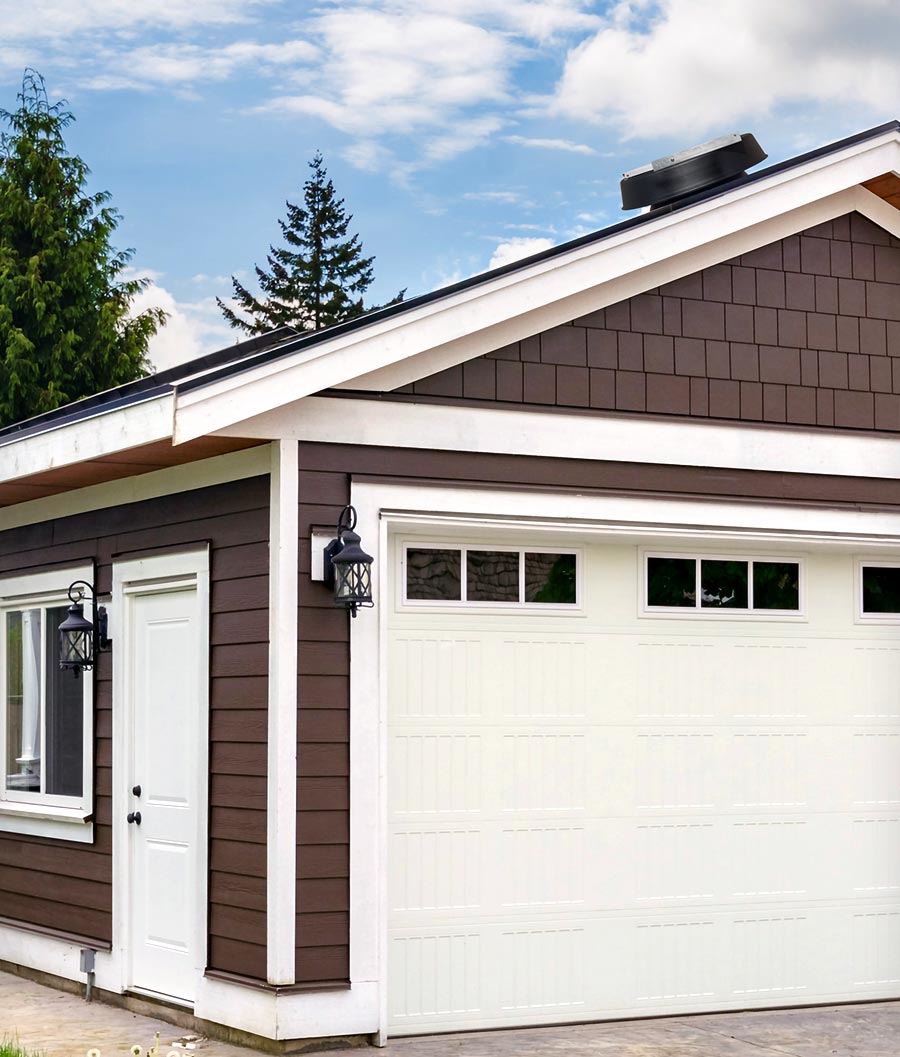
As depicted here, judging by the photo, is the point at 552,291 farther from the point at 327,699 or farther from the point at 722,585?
the point at 327,699

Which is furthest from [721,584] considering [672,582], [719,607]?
[672,582]

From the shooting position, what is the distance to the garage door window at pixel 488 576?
694 centimetres

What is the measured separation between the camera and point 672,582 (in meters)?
7.43

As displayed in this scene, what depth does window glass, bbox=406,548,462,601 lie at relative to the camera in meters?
6.93

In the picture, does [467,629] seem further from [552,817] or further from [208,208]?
[208,208]

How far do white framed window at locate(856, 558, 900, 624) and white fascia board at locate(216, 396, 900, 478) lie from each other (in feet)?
1.66

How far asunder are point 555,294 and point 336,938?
9.70ft

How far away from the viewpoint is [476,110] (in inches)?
1794

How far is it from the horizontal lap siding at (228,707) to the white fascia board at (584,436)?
0.40 metres

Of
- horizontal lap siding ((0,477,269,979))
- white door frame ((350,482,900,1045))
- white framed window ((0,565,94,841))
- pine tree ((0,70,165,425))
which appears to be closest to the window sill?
white framed window ((0,565,94,841))

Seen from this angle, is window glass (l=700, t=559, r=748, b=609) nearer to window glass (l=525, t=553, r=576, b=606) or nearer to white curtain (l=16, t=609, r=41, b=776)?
window glass (l=525, t=553, r=576, b=606)

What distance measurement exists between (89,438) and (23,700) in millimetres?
2613

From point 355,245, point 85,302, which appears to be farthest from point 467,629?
point 355,245

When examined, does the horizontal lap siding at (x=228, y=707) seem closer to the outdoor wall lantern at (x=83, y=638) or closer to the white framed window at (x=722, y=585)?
the outdoor wall lantern at (x=83, y=638)
